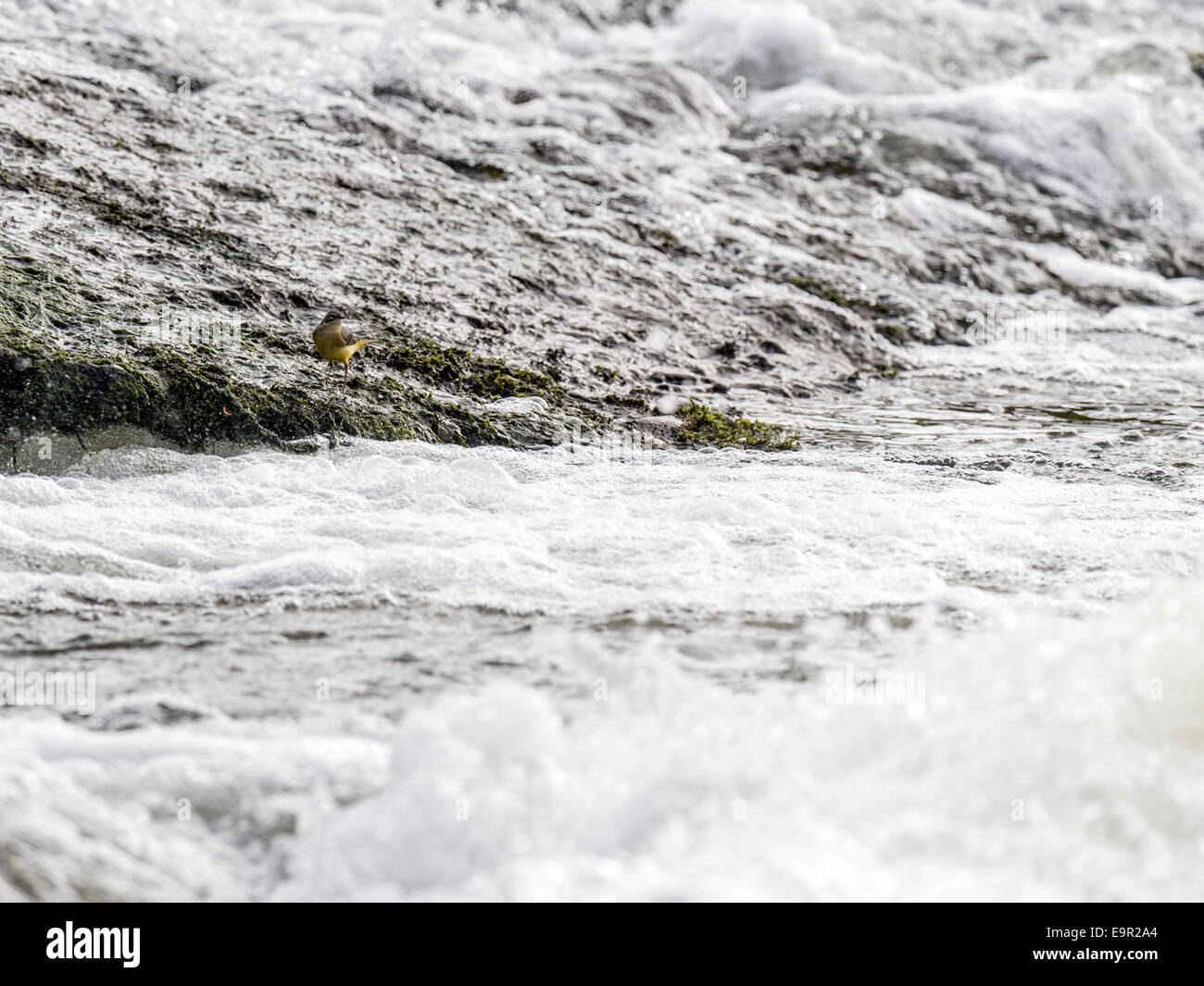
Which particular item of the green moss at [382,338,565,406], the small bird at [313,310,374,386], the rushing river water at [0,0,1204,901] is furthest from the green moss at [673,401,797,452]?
the small bird at [313,310,374,386]

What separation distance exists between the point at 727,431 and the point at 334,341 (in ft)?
6.32

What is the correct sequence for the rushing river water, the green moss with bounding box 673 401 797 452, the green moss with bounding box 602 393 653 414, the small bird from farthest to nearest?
1. the green moss with bounding box 602 393 653 414
2. the green moss with bounding box 673 401 797 452
3. the small bird
4. the rushing river water

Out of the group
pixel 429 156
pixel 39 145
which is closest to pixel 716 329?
pixel 429 156

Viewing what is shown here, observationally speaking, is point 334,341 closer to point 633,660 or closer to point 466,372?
point 466,372

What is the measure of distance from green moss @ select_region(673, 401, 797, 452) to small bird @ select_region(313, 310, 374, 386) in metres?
1.60

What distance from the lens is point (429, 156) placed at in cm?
880

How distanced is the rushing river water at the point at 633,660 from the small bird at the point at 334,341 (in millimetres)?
428

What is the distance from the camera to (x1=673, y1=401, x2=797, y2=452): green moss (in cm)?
577

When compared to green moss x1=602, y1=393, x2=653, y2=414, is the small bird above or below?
above

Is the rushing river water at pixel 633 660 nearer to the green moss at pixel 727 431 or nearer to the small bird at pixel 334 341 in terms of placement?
the green moss at pixel 727 431

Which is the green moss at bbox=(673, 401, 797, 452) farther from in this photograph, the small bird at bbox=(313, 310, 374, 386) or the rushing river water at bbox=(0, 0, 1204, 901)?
the small bird at bbox=(313, 310, 374, 386)

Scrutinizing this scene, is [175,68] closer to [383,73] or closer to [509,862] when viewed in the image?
[383,73]

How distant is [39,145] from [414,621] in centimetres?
451

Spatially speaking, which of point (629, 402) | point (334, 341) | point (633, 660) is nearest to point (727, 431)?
point (629, 402)
